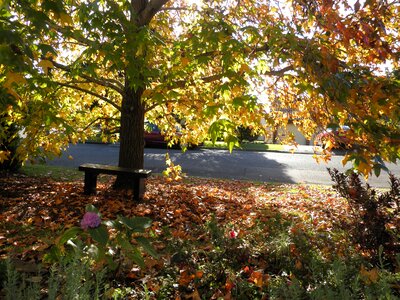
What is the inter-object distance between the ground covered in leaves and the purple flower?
1.62ft

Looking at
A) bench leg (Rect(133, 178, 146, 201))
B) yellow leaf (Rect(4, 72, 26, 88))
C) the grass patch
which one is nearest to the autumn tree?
yellow leaf (Rect(4, 72, 26, 88))

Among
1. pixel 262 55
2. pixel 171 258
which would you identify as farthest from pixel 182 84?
pixel 171 258

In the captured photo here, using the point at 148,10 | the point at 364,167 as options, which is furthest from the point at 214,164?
the point at 364,167

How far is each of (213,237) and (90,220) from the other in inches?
72.9

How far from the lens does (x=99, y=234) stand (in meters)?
2.08

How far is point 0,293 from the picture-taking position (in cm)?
242

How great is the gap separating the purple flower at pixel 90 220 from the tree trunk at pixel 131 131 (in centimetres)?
397

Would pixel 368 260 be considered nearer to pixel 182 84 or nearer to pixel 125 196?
pixel 182 84

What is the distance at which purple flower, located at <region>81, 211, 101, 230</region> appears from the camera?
6.89 feet

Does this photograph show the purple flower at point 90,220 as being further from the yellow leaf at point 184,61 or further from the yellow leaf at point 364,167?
the yellow leaf at point 184,61

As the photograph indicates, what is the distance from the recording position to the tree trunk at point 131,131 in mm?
6004

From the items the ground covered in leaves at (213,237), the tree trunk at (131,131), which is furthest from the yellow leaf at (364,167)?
A: the tree trunk at (131,131)

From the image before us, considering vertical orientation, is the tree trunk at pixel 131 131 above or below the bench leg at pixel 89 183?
above

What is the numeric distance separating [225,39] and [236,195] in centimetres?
416
